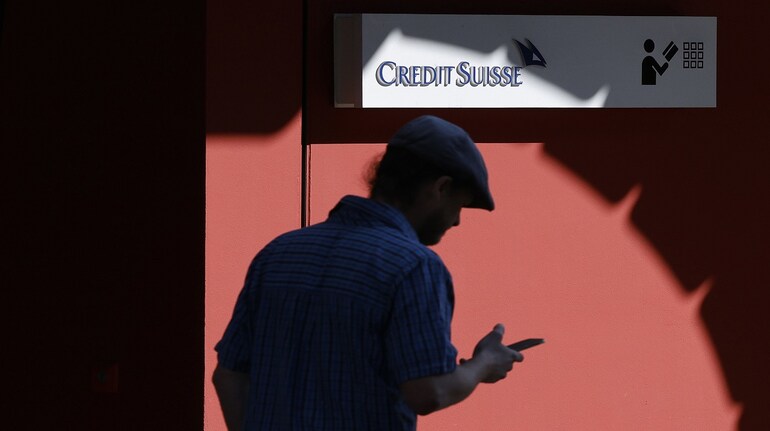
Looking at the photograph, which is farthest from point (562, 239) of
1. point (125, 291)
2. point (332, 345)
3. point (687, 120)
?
point (332, 345)

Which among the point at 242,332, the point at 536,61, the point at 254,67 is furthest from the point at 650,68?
the point at 242,332

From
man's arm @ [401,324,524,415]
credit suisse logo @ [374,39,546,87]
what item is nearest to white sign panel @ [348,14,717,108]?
credit suisse logo @ [374,39,546,87]

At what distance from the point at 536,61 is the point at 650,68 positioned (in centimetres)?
40

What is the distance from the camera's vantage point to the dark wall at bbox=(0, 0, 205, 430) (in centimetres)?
445

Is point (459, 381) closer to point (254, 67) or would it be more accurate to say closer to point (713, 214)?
point (254, 67)

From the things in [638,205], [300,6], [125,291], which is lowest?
[125,291]

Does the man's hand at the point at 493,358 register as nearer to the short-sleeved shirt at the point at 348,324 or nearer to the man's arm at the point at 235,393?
the short-sleeved shirt at the point at 348,324

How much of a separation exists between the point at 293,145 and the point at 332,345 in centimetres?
192

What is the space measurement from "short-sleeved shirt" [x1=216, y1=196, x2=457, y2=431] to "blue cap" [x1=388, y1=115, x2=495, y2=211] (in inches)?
5.1

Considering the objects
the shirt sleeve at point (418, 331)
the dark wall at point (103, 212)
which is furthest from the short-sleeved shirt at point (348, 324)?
the dark wall at point (103, 212)

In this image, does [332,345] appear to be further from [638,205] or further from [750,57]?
[750,57]

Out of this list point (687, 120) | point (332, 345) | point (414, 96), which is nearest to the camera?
point (332, 345)

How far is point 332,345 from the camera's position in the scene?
237 cm

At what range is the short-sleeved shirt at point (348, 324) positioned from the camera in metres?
2.32
